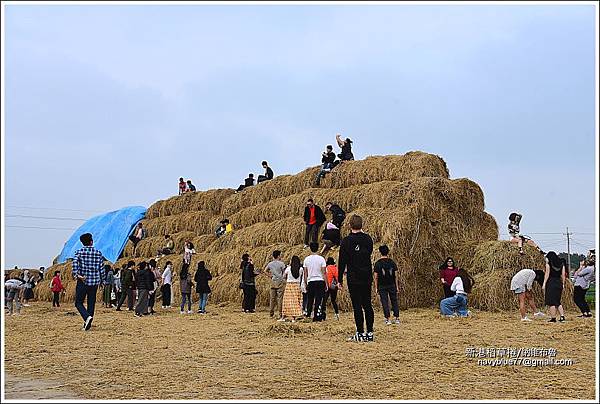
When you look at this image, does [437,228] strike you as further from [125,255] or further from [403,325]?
[125,255]

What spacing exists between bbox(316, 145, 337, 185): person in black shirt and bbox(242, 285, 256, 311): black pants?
5656 mm

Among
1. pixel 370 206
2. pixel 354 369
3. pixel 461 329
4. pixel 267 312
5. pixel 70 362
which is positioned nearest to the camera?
pixel 354 369

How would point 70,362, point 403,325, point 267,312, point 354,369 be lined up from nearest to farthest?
point 354,369 → point 70,362 → point 403,325 → point 267,312

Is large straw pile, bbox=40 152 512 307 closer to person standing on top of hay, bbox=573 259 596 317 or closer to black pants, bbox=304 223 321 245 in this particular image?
black pants, bbox=304 223 321 245

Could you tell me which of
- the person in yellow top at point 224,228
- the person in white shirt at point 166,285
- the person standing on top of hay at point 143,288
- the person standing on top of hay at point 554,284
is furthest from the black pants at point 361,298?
the person in yellow top at point 224,228

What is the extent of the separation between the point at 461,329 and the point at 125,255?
22.1 metres

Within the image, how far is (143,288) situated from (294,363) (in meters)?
11.6

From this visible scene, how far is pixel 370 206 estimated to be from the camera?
21156 millimetres

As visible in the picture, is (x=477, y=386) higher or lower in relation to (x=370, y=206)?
lower

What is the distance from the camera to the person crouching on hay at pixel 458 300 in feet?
52.9

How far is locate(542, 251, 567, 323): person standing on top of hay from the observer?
14.9 m

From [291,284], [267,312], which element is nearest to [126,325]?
[291,284]

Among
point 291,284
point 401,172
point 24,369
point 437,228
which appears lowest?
point 24,369

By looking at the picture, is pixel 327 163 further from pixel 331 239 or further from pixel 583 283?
pixel 583 283
